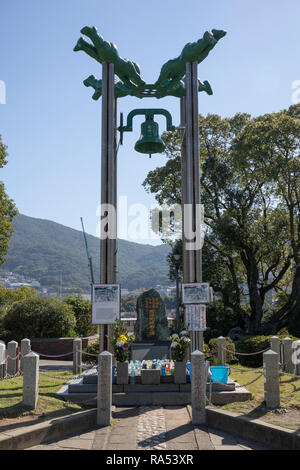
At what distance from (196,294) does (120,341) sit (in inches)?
89.6

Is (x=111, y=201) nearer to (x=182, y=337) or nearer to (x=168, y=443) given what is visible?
(x=182, y=337)

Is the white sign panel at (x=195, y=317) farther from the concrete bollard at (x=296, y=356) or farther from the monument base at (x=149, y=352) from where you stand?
the monument base at (x=149, y=352)

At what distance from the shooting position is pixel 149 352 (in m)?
14.8

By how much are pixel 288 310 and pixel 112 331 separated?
15.8 m

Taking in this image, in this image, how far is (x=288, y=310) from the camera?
79.2ft

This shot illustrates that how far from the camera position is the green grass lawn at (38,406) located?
827 centimetres

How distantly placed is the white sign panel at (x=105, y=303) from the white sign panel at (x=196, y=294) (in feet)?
5.80

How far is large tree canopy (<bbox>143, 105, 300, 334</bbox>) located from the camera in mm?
22188

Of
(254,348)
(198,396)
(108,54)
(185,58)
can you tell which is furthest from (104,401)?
(254,348)

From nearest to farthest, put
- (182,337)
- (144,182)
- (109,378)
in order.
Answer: (109,378) < (182,337) < (144,182)

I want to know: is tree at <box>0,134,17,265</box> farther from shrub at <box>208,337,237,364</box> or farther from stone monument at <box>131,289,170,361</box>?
shrub at <box>208,337,237,364</box>

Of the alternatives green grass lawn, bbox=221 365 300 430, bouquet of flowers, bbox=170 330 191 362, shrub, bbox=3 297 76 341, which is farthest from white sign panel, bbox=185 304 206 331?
shrub, bbox=3 297 76 341

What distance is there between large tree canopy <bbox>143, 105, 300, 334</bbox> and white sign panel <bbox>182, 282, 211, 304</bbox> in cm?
1214

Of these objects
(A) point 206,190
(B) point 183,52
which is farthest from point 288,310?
(B) point 183,52
